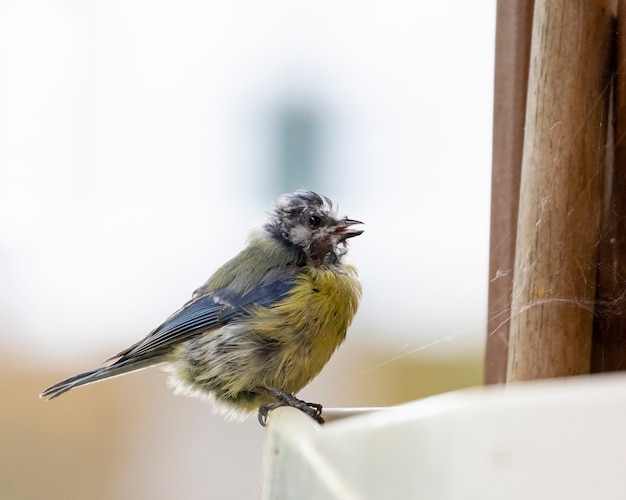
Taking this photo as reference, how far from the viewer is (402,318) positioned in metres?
1.09

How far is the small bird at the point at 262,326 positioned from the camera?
86 cm

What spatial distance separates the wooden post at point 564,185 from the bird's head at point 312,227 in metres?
0.32

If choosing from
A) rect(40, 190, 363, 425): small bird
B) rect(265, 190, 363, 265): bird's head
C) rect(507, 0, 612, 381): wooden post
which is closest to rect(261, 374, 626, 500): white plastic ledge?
rect(507, 0, 612, 381): wooden post

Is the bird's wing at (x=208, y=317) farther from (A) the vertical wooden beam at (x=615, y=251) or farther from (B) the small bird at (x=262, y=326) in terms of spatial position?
(A) the vertical wooden beam at (x=615, y=251)

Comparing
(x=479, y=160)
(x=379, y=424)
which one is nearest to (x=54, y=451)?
(x=479, y=160)

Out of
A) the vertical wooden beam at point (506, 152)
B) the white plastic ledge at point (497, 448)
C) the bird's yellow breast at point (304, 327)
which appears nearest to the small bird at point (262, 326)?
the bird's yellow breast at point (304, 327)

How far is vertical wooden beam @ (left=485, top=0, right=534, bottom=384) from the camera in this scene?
670mm

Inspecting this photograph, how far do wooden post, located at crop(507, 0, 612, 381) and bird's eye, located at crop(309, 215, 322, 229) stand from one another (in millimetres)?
359

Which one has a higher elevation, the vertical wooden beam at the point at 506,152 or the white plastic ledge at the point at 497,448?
the vertical wooden beam at the point at 506,152

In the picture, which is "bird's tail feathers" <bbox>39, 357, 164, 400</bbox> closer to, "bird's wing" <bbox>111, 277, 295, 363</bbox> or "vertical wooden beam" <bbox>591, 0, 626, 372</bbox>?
"bird's wing" <bbox>111, 277, 295, 363</bbox>

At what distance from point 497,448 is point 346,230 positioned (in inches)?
23.2

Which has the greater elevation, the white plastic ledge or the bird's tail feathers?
the bird's tail feathers

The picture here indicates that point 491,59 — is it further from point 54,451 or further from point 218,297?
point 54,451

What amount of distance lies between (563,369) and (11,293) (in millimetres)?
1115
